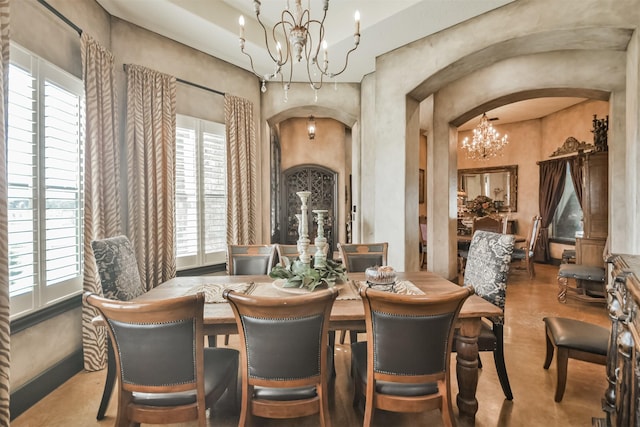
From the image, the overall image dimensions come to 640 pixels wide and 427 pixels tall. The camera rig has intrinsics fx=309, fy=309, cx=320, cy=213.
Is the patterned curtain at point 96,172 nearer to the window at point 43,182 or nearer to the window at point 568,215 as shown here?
the window at point 43,182

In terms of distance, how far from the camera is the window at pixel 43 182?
2.00 meters

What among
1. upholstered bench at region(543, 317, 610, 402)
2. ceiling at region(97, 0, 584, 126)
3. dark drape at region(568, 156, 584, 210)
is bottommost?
upholstered bench at region(543, 317, 610, 402)

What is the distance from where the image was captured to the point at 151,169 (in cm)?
315

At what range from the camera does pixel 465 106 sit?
451 centimetres

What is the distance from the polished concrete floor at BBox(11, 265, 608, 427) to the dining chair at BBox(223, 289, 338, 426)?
587 mm

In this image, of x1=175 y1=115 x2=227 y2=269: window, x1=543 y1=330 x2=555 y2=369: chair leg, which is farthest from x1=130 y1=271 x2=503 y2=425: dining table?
x1=175 y1=115 x2=227 y2=269: window

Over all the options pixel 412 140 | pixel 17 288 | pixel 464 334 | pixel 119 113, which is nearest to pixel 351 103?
pixel 412 140

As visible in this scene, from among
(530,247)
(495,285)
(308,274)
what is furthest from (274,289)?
(530,247)

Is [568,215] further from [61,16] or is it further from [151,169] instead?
[61,16]

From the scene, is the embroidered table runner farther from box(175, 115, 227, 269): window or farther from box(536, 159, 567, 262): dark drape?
box(536, 159, 567, 262): dark drape

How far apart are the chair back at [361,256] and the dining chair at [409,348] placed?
1.40 m

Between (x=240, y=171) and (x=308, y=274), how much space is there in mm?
2448

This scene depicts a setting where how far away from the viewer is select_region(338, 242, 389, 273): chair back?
2865 millimetres

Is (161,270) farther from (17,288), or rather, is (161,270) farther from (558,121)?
(558,121)
